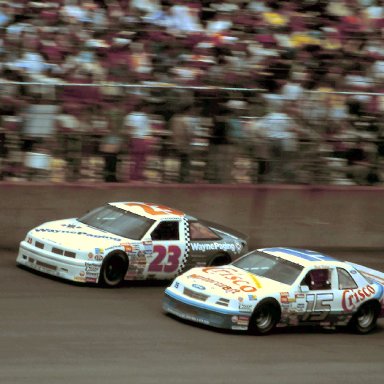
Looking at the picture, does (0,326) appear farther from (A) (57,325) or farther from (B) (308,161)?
(B) (308,161)

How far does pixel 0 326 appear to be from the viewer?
12.1 metres

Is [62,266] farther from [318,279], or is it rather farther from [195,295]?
[318,279]

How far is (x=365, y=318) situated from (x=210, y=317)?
2.70 metres

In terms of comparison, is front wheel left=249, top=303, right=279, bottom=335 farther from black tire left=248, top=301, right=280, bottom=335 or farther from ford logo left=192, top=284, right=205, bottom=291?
ford logo left=192, top=284, right=205, bottom=291

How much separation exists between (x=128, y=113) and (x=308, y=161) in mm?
3815

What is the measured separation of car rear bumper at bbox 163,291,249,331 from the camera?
12812mm

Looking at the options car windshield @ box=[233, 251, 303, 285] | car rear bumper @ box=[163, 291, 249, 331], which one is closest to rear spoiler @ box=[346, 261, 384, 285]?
car windshield @ box=[233, 251, 303, 285]

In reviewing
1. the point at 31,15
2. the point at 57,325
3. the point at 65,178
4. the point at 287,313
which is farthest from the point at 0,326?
the point at 31,15

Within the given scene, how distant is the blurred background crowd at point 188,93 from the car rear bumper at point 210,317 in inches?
182

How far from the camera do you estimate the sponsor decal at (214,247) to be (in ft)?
52.2

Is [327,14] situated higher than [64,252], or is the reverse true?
[327,14]

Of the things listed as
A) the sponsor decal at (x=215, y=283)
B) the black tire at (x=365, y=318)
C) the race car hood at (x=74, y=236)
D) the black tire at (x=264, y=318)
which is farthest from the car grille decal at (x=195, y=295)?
the black tire at (x=365, y=318)

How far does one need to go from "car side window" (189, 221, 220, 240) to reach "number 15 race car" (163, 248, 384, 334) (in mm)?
1824

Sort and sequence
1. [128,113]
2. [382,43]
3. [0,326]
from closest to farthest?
[0,326]
[128,113]
[382,43]
